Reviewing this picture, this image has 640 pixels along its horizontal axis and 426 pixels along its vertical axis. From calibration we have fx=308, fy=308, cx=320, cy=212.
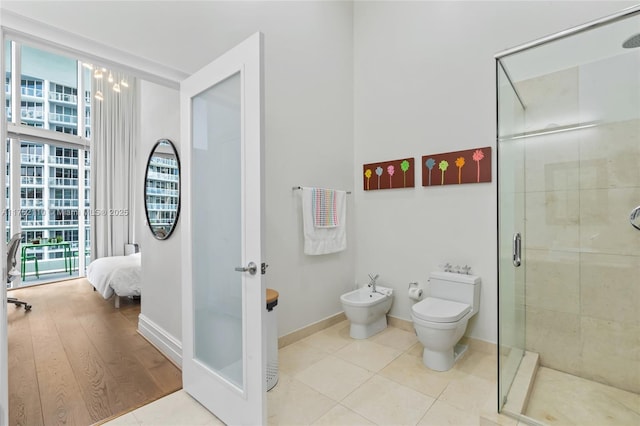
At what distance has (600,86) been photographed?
1.99 m

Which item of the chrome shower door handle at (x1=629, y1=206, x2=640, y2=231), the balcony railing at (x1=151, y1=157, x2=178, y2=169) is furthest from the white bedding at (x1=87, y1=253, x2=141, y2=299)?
the chrome shower door handle at (x1=629, y1=206, x2=640, y2=231)

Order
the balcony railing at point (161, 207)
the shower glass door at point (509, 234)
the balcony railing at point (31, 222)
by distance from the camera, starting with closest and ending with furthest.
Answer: the shower glass door at point (509, 234), the balcony railing at point (161, 207), the balcony railing at point (31, 222)

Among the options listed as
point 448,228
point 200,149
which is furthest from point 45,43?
point 448,228

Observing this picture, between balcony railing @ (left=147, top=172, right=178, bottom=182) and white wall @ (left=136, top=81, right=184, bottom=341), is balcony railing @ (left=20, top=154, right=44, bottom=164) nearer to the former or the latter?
white wall @ (left=136, top=81, right=184, bottom=341)

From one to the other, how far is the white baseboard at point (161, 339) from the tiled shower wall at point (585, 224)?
2.64 meters

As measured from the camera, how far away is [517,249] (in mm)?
Answer: 2043

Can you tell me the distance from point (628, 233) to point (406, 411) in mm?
1737

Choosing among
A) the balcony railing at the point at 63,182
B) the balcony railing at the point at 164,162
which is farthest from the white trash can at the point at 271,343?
the balcony railing at the point at 63,182

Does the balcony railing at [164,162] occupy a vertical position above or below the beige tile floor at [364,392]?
above

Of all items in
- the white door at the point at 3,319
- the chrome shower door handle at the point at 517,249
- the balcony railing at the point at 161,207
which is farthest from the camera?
the balcony railing at the point at 161,207

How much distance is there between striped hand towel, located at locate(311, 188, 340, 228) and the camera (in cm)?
284

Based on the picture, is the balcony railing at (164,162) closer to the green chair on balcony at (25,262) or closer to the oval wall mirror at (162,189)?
the oval wall mirror at (162,189)

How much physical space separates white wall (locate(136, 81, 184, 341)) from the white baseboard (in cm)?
3

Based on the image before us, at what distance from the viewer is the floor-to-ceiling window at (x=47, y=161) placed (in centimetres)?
450
